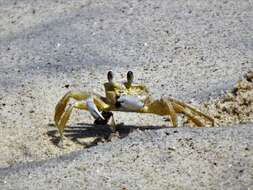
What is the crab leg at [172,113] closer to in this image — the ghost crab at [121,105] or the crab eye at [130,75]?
the ghost crab at [121,105]

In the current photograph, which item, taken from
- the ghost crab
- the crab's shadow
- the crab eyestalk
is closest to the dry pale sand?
the crab's shadow

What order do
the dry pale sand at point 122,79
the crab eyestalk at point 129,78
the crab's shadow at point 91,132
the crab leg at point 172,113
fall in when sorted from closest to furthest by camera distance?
the dry pale sand at point 122,79
the crab leg at point 172,113
the crab's shadow at point 91,132
the crab eyestalk at point 129,78

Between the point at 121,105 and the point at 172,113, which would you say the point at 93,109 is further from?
the point at 172,113

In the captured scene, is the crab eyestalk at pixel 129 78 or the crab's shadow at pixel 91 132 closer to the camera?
the crab's shadow at pixel 91 132

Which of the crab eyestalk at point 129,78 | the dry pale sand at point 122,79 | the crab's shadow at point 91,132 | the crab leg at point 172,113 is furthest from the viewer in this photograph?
the crab eyestalk at point 129,78

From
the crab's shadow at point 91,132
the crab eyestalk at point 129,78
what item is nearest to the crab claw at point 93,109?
the crab's shadow at point 91,132

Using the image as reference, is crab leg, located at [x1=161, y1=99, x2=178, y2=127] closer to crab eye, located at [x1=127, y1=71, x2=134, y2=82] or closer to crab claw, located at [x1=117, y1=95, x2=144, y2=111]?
crab claw, located at [x1=117, y1=95, x2=144, y2=111]

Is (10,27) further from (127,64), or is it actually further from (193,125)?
(193,125)
